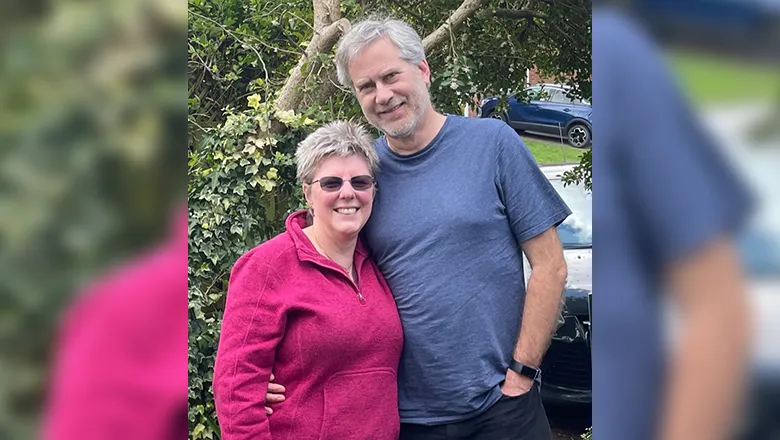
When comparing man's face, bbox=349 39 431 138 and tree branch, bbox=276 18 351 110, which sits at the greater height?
tree branch, bbox=276 18 351 110

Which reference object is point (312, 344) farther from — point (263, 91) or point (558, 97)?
point (558, 97)

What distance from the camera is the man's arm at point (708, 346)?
0.68 m

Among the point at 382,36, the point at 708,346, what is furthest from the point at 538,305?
the point at 708,346

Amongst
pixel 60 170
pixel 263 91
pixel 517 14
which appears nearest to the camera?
pixel 60 170

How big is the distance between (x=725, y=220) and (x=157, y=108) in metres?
0.52

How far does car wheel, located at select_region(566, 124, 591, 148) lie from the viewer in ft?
17.0

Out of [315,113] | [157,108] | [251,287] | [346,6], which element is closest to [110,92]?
[157,108]

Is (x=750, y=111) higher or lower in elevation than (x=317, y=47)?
lower

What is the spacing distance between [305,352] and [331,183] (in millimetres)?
475

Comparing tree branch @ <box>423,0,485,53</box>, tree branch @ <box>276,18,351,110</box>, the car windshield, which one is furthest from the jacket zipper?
the car windshield

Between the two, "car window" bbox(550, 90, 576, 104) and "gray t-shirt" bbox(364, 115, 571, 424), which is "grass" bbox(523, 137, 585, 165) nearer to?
"car window" bbox(550, 90, 576, 104)

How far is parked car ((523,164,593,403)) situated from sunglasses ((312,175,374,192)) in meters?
3.10

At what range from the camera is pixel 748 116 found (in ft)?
2.21

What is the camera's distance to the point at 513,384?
2.13 metres
